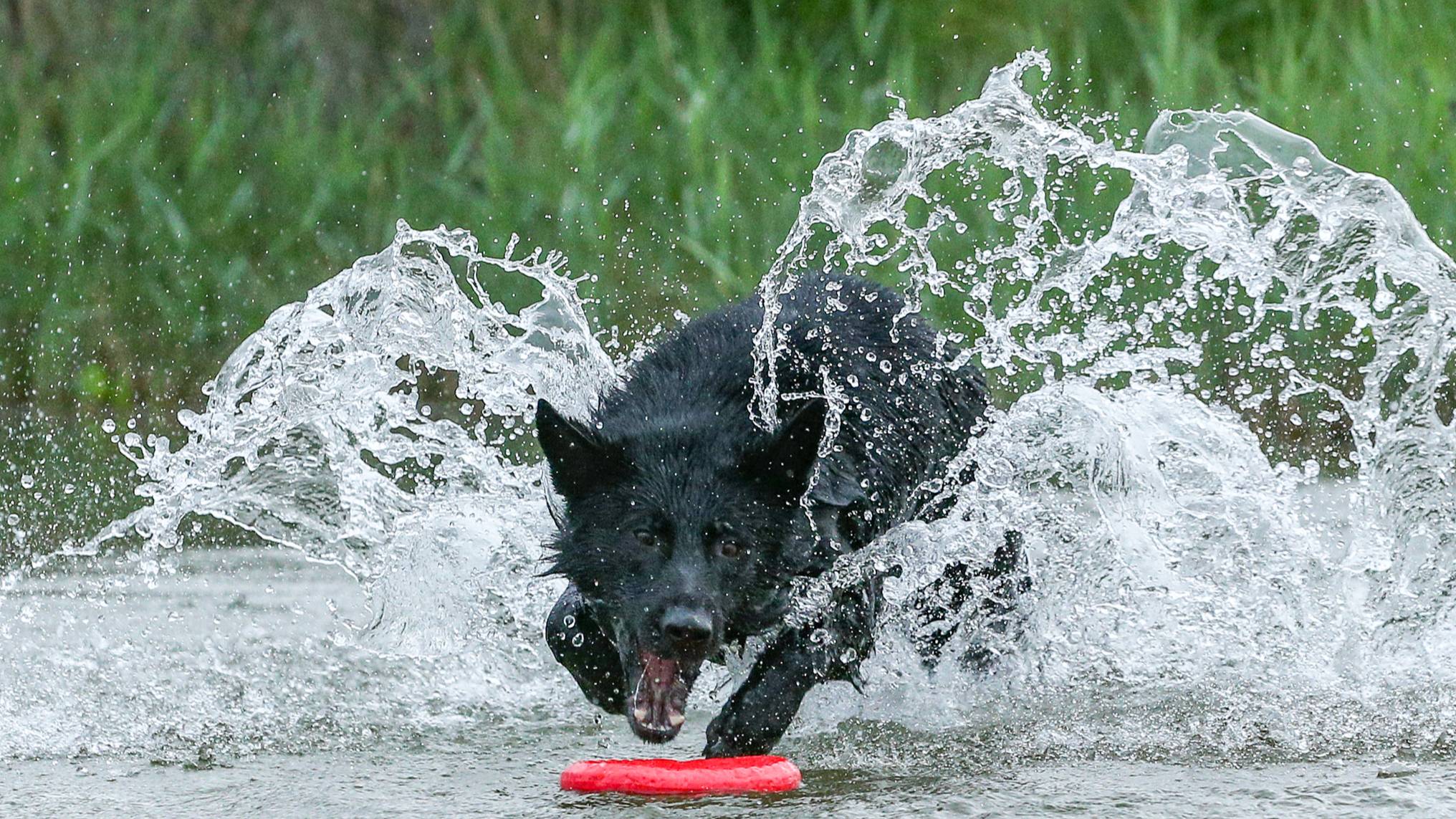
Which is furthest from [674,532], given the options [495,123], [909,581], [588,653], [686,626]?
[495,123]

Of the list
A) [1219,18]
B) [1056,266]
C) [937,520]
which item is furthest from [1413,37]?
[937,520]

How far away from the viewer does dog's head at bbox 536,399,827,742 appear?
420 cm

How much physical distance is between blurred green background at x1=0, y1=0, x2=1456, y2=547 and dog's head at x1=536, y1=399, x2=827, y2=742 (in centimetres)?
493

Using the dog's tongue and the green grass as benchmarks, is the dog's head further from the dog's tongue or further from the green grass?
the green grass

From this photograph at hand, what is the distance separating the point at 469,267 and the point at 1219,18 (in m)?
8.31

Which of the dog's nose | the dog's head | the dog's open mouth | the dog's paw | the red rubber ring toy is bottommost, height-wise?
the red rubber ring toy

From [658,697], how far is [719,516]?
406mm

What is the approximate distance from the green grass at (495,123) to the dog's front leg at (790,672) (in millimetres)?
5121

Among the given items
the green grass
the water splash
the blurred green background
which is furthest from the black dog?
the green grass

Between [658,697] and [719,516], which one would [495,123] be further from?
[658,697]

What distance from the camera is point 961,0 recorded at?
12.3 meters

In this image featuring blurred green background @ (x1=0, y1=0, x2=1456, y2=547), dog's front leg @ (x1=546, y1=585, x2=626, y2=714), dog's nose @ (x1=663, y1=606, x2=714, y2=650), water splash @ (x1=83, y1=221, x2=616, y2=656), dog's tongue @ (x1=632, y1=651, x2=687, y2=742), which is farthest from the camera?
blurred green background @ (x1=0, y1=0, x2=1456, y2=547)

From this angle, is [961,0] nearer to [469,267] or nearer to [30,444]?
[30,444]

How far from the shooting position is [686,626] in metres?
4.05
